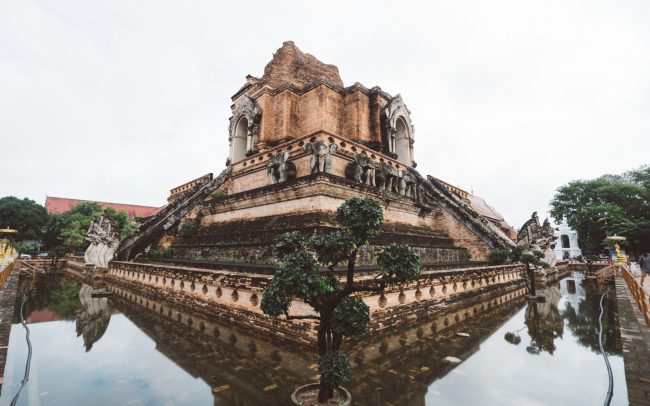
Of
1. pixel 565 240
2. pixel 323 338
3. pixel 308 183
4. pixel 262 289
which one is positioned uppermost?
pixel 308 183

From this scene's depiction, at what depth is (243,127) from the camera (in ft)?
61.8

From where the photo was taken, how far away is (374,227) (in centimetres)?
331

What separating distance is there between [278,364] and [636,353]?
4.91 meters

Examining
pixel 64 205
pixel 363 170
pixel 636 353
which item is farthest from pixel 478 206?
pixel 64 205

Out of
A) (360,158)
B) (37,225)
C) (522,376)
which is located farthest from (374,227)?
(37,225)

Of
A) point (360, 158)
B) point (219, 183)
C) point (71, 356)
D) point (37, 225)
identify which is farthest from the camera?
point (37, 225)

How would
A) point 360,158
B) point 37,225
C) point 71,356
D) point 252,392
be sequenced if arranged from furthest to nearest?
1. point 37,225
2. point 360,158
3. point 71,356
4. point 252,392

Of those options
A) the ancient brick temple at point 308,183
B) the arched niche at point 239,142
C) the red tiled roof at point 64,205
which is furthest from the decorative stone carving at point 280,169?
the red tiled roof at point 64,205

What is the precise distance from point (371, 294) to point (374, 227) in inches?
110

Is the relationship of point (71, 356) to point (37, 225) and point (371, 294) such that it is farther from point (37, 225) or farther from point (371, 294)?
point (37, 225)

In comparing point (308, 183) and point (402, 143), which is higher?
point (402, 143)

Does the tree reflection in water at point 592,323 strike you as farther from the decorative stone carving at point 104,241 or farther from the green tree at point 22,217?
the green tree at point 22,217

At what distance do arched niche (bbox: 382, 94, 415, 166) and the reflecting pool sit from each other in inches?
425

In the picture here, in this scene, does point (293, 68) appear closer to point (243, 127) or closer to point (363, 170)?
point (243, 127)
